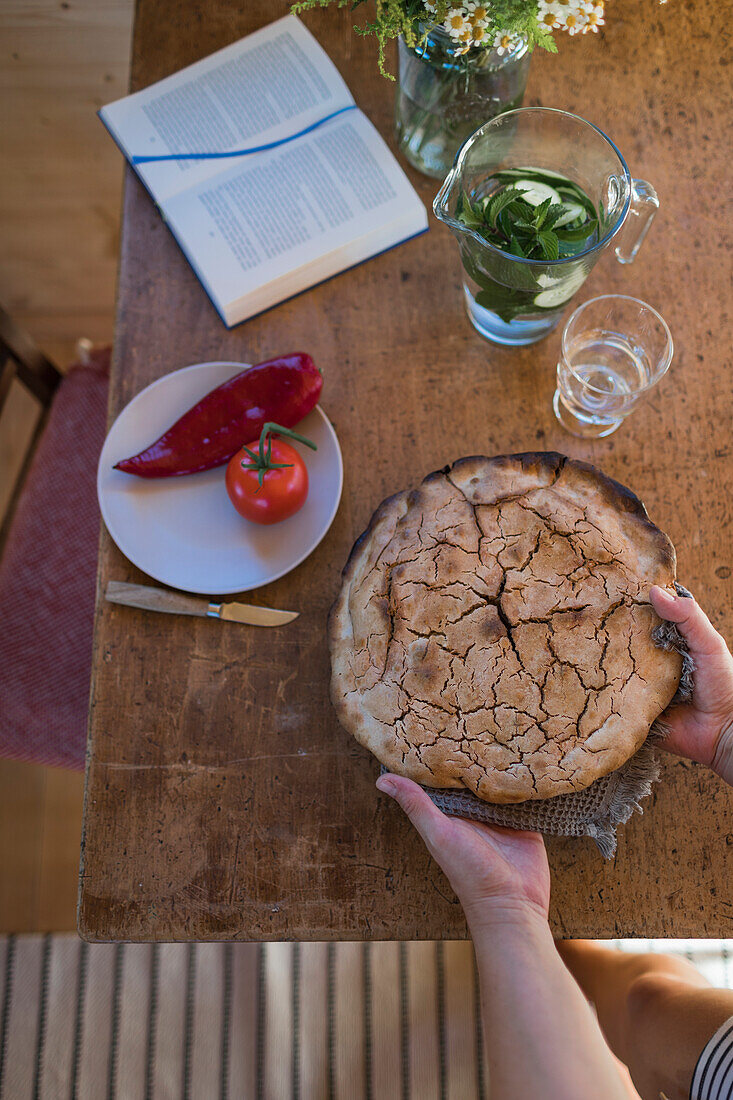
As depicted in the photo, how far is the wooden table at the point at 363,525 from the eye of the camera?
3.55 feet

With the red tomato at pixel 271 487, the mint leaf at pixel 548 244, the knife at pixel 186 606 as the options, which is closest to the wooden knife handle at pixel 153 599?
the knife at pixel 186 606

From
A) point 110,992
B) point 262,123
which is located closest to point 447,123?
point 262,123

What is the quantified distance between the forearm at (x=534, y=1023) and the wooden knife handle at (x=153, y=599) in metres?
0.62

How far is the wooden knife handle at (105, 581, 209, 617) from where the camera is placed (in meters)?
1.18

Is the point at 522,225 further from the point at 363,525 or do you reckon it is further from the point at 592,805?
the point at 592,805

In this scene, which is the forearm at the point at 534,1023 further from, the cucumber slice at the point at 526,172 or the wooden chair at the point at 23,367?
the wooden chair at the point at 23,367

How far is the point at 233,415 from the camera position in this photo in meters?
1.24

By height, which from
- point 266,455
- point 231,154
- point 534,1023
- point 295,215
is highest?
A: point 231,154

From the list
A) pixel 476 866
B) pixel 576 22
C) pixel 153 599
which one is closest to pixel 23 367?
pixel 153 599

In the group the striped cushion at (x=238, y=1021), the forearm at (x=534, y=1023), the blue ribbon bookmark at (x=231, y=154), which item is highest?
the blue ribbon bookmark at (x=231, y=154)

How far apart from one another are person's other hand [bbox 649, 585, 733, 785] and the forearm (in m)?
0.33

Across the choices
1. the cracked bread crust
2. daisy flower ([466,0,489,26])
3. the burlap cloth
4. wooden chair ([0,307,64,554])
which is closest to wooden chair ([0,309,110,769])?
wooden chair ([0,307,64,554])

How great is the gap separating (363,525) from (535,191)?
0.58 meters

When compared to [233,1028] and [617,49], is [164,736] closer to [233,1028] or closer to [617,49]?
[233,1028]
